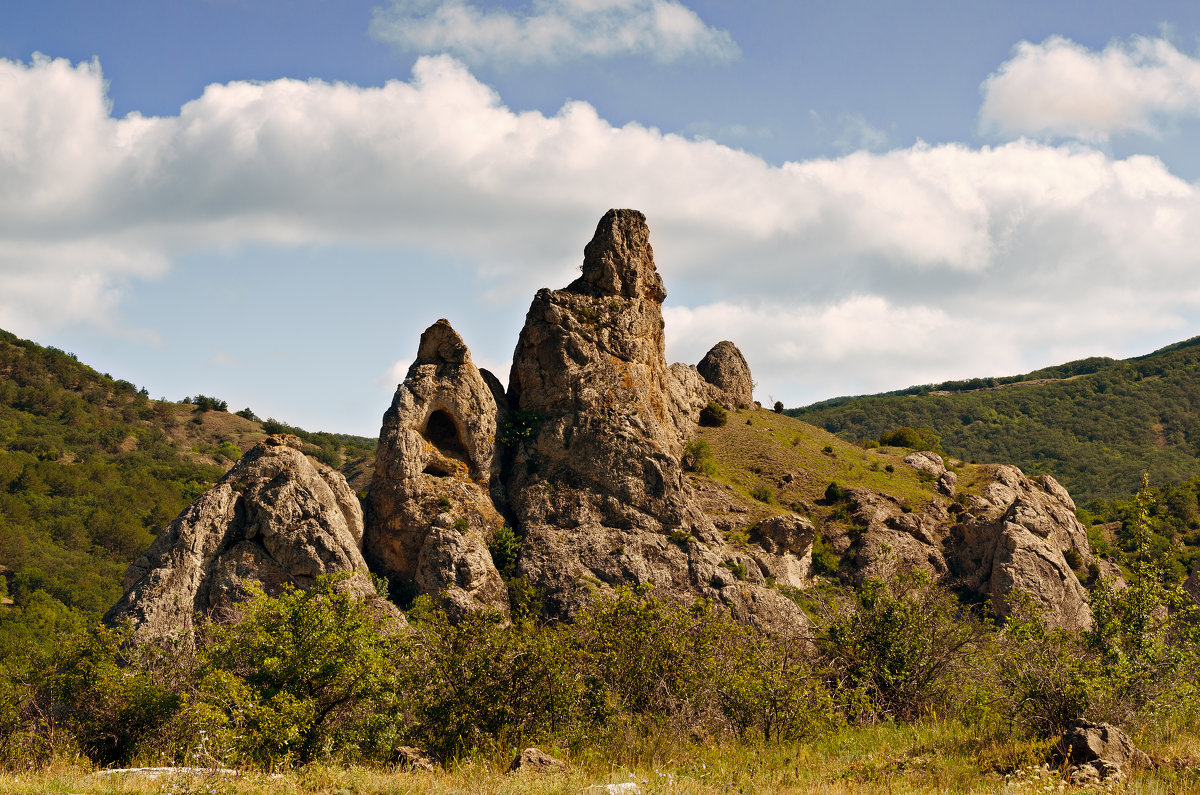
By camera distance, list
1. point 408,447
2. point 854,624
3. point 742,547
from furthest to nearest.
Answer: point 742,547 < point 408,447 < point 854,624

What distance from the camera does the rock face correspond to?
3288 cm

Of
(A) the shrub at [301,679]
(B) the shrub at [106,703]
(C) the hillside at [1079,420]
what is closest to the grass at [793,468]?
(A) the shrub at [301,679]

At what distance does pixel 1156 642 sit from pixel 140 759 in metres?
21.6

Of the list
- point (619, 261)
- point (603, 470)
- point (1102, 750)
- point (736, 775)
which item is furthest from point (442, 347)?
point (1102, 750)

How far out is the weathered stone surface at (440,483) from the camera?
125 feet

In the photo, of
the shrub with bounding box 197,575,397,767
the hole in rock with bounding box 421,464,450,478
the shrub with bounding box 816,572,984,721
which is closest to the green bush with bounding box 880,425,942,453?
the hole in rock with bounding box 421,464,450,478

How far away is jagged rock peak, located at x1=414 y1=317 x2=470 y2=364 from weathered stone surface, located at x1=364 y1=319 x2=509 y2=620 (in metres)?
0.05

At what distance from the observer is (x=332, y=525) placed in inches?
1441

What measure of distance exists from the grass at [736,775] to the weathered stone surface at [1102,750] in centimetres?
29

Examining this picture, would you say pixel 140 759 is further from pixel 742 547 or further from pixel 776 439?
pixel 776 439

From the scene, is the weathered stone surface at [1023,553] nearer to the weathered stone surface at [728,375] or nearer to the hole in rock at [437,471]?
the weathered stone surface at [728,375]

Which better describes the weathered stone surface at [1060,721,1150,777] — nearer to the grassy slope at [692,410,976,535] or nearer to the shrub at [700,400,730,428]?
the grassy slope at [692,410,976,535]

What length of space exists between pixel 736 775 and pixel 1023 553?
39655 mm

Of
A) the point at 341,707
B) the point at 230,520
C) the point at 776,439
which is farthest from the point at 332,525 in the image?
the point at 776,439
